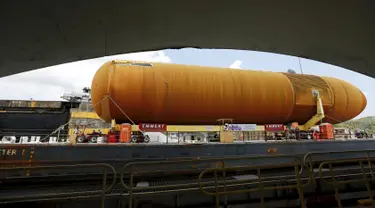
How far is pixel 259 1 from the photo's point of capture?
1.96 metres

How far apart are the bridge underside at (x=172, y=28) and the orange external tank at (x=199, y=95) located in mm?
4029

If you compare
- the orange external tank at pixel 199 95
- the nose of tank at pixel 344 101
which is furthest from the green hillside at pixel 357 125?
the orange external tank at pixel 199 95

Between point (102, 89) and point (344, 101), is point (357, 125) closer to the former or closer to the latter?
point (344, 101)

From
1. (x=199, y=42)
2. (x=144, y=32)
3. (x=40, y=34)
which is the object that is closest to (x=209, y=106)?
(x=199, y=42)

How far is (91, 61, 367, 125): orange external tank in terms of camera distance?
6430 millimetres

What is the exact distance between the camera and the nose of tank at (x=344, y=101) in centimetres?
845

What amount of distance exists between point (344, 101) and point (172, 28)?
30.3 feet

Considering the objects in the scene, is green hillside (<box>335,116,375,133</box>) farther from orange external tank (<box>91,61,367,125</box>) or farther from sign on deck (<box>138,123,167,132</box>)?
sign on deck (<box>138,123,167,132</box>)

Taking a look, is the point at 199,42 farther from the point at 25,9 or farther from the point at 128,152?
the point at 128,152

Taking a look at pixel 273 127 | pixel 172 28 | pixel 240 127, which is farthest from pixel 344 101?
pixel 172 28

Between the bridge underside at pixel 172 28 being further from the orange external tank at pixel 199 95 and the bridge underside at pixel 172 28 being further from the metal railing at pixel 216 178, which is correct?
the orange external tank at pixel 199 95

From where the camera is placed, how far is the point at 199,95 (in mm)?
6836

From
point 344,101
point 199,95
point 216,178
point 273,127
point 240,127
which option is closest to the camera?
point 216,178

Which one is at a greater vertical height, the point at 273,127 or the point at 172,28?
the point at 172,28
